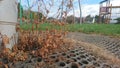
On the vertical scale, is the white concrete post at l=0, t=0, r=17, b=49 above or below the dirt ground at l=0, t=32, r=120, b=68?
above

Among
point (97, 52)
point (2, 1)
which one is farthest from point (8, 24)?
point (97, 52)

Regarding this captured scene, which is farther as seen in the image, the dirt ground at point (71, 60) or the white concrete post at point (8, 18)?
the white concrete post at point (8, 18)

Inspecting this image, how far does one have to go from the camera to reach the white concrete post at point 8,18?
3.71 metres

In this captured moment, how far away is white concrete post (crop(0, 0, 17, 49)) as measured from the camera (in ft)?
12.2

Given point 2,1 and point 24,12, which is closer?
point 2,1

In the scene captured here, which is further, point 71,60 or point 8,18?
point 8,18

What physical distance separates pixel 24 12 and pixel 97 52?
4.36 feet

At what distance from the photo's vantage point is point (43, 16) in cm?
412

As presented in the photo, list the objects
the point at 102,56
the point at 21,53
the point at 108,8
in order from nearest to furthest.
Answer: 1. the point at 21,53
2. the point at 102,56
3. the point at 108,8

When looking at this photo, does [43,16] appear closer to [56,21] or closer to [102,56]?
[56,21]

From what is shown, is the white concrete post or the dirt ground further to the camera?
the white concrete post

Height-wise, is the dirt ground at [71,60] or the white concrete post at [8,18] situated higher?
the white concrete post at [8,18]

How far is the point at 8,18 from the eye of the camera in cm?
383

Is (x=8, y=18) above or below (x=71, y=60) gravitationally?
above
